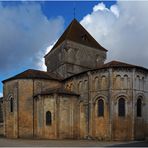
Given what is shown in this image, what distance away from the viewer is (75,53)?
151 ft

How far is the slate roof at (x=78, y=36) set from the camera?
46688 mm

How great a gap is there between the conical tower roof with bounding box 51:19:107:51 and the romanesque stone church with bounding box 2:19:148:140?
288 inches

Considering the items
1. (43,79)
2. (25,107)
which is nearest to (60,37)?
(43,79)

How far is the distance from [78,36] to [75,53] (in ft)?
9.65

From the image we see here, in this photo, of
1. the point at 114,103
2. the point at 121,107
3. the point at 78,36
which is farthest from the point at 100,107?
the point at 78,36

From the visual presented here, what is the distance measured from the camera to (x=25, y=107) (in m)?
39.0

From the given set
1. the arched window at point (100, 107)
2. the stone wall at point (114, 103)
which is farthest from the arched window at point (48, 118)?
the arched window at point (100, 107)

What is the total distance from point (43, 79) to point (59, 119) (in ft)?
22.4

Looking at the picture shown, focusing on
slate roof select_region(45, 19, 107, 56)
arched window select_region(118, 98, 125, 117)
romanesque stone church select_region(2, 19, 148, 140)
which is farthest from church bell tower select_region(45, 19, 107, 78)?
arched window select_region(118, 98, 125, 117)

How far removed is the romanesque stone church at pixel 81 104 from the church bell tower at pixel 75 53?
3.91 m

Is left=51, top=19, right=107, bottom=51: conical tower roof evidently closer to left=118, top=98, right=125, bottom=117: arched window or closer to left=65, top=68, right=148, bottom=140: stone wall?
left=65, top=68, right=148, bottom=140: stone wall

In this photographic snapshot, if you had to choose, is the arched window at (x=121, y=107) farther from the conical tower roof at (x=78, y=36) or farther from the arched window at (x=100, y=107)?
the conical tower roof at (x=78, y=36)

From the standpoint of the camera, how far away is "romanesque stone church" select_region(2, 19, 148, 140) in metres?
33.7

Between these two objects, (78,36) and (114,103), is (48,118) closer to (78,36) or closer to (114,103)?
(114,103)
